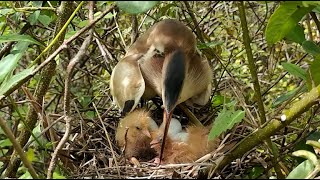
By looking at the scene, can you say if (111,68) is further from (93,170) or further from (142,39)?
(93,170)

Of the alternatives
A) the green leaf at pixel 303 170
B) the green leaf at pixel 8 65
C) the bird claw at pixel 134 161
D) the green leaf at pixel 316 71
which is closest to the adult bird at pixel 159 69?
the bird claw at pixel 134 161

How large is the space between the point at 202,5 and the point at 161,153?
1.70 meters

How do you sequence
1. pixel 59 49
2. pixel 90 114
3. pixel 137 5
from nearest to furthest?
pixel 137 5, pixel 59 49, pixel 90 114

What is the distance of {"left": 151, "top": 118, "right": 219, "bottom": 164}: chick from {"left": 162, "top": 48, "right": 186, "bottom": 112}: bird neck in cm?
17

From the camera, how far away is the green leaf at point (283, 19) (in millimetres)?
1442

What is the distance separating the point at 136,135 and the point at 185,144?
0.26 meters

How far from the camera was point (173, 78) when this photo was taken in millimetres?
2004

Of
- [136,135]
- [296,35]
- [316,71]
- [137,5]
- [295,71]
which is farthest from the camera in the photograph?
[136,135]

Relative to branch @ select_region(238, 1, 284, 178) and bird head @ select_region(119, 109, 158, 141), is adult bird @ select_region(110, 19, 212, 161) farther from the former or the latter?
branch @ select_region(238, 1, 284, 178)

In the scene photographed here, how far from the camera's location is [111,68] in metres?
2.69

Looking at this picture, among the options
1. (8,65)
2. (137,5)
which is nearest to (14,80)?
(8,65)

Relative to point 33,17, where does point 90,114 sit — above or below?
below

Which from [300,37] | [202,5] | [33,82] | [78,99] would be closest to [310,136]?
[300,37]

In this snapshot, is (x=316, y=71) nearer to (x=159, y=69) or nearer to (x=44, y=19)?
(x=159, y=69)
